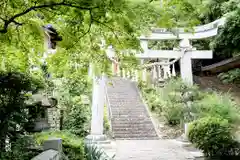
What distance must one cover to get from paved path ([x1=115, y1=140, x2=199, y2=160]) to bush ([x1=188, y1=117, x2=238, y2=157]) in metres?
0.44

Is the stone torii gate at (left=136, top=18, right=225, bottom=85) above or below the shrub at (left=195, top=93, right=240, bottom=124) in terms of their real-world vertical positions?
above

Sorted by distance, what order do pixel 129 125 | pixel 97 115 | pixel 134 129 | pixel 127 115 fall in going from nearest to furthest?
1. pixel 97 115
2. pixel 134 129
3. pixel 129 125
4. pixel 127 115

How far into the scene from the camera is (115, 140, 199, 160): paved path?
274 inches

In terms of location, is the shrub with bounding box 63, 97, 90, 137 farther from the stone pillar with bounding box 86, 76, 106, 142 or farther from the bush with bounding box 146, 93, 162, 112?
the bush with bounding box 146, 93, 162, 112

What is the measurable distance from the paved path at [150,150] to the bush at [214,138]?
44 centimetres

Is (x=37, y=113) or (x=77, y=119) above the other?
(x=37, y=113)

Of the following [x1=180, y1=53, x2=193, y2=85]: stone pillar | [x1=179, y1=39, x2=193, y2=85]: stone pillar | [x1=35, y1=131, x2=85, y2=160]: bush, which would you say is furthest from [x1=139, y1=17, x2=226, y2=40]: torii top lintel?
[x1=35, y1=131, x2=85, y2=160]: bush

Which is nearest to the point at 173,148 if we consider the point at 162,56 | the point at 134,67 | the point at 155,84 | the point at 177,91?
the point at 177,91

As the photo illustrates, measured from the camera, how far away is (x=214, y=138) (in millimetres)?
6719

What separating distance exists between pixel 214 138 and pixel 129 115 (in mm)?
5422

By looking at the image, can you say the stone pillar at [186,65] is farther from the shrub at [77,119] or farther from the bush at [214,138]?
the shrub at [77,119]

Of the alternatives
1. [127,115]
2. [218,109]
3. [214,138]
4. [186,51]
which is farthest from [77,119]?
[214,138]

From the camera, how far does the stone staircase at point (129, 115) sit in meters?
10.6

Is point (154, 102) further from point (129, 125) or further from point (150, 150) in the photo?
point (150, 150)
